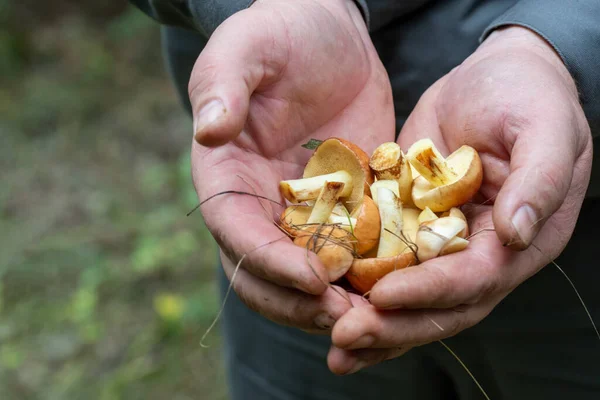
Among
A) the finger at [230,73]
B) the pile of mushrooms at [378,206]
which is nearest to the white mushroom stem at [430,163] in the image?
the pile of mushrooms at [378,206]

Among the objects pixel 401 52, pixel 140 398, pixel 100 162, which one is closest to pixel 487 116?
pixel 401 52

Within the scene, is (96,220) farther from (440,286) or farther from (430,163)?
(440,286)

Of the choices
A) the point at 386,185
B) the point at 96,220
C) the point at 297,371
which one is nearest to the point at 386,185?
the point at 386,185

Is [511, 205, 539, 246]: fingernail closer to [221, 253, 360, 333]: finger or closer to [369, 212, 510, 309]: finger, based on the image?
[369, 212, 510, 309]: finger

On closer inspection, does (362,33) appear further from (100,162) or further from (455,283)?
(100,162)

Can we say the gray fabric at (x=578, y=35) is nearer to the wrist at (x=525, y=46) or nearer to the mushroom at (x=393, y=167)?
the wrist at (x=525, y=46)

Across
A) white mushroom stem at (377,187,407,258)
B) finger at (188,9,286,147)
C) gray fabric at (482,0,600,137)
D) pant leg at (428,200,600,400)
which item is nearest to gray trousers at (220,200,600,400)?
pant leg at (428,200,600,400)

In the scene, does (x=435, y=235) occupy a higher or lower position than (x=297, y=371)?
higher
